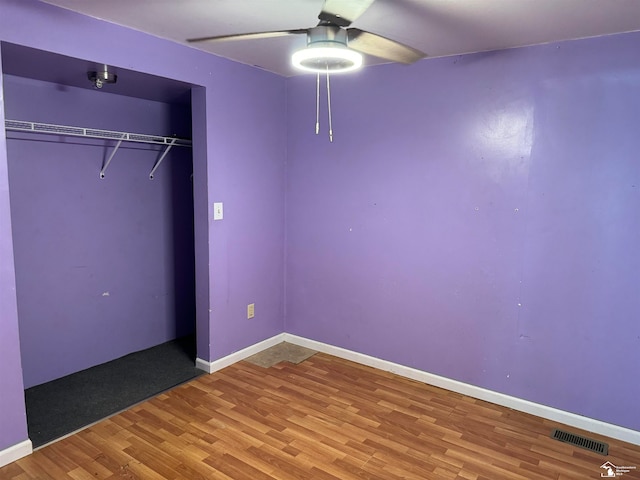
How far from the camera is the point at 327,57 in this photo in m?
1.74

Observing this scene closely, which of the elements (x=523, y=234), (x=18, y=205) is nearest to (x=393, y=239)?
(x=523, y=234)

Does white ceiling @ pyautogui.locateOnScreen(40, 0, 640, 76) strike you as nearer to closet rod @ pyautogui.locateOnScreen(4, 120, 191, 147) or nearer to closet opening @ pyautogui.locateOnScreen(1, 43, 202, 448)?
closet opening @ pyautogui.locateOnScreen(1, 43, 202, 448)

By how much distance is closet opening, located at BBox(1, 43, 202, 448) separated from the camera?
2652 mm

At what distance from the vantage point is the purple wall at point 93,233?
9.02 feet

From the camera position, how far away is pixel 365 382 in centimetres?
304

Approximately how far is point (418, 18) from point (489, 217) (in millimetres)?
1270

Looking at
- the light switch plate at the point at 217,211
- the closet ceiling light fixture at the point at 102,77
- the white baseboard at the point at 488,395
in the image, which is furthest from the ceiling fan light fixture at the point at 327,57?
the white baseboard at the point at 488,395

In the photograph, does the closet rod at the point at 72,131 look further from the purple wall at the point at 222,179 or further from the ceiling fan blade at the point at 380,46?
the ceiling fan blade at the point at 380,46

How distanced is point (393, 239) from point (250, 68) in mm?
1664

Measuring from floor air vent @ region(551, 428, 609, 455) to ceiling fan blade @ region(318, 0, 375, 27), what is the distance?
2.44m

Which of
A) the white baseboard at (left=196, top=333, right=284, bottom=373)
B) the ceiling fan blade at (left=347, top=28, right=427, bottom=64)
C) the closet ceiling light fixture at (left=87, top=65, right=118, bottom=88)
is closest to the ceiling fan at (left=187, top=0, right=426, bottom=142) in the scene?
the ceiling fan blade at (left=347, top=28, right=427, bottom=64)

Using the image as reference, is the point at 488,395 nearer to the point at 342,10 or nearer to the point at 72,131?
the point at 342,10

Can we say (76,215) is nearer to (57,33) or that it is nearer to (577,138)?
(57,33)

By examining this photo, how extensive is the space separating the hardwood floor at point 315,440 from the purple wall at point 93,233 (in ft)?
2.70
